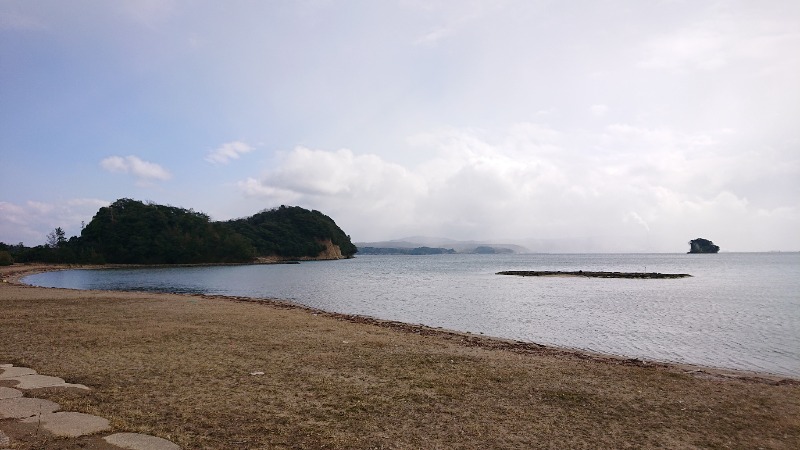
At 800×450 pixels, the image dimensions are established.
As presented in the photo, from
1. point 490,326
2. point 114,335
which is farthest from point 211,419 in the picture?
point 490,326

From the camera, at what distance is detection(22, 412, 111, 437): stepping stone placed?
18.4ft

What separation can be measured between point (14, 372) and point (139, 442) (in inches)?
206

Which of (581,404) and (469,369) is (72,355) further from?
(581,404)

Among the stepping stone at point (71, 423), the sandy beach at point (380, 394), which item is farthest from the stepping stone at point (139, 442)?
the stepping stone at point (71, 423)

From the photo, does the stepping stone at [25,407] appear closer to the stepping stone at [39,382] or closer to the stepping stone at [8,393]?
the stepping stone at [8,393]

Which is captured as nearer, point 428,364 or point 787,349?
point 428,364

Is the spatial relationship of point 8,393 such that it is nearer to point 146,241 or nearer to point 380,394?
point 380,394

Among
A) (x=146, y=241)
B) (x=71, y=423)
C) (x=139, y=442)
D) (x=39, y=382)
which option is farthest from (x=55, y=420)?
(x=146, y=241)

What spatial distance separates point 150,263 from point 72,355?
12489 cm

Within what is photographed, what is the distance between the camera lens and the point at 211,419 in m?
6.52

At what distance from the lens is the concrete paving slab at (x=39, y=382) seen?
7.64m

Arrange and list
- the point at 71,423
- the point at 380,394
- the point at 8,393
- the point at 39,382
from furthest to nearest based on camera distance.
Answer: the point at 380,394 < the point at 39,382 < the point at 8,393 < the point at 71,423

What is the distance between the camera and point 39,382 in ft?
25.9

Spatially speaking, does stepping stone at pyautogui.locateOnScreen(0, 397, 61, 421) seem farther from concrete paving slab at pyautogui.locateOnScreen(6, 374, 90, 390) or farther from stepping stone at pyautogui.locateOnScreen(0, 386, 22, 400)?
concrete paving slab at pyautogui.locateOnScreen(6, 374, 90, 390)
